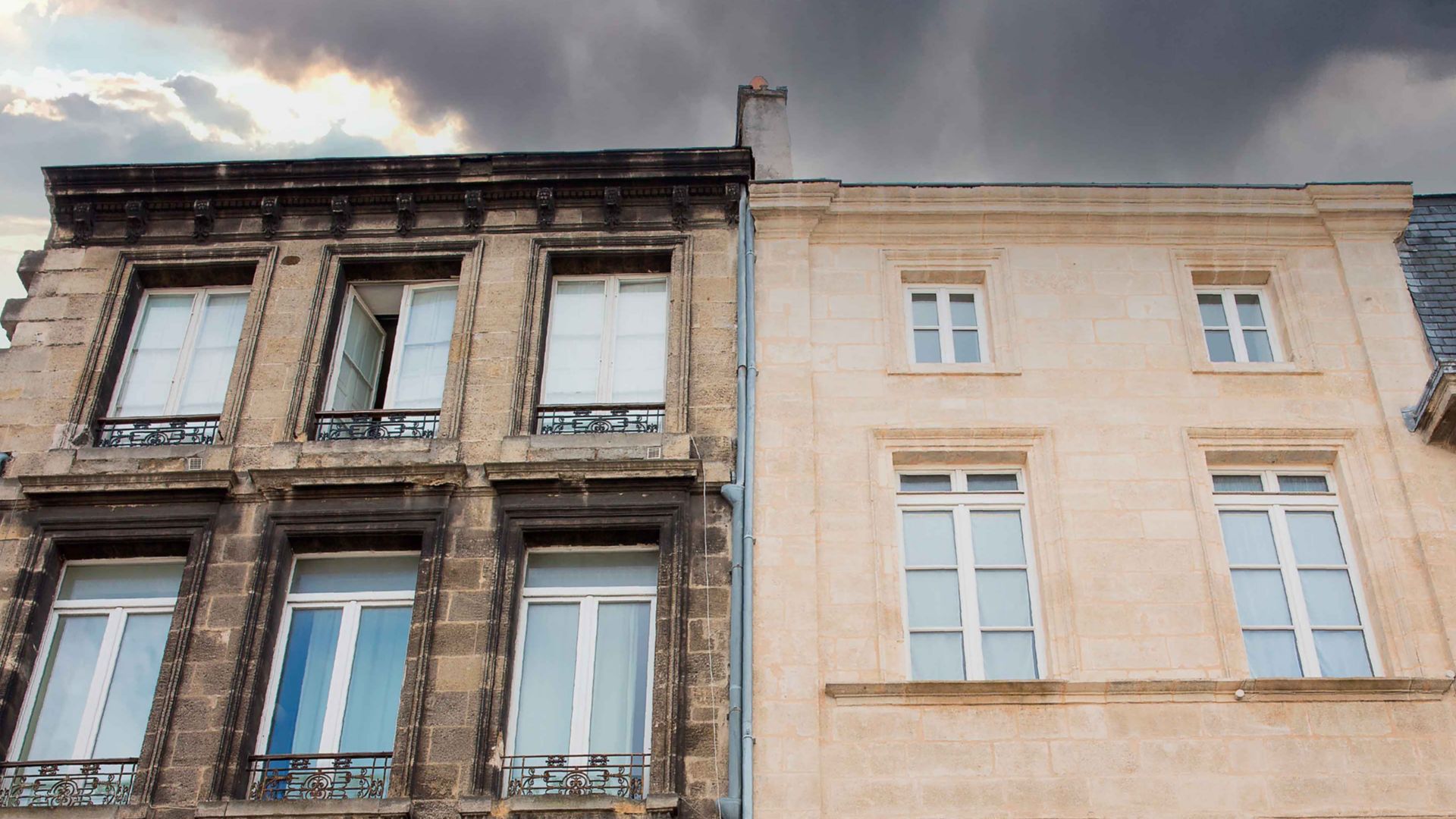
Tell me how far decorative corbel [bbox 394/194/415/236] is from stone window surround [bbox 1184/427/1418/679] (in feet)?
25.6

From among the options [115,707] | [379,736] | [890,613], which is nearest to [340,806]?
[379,736]

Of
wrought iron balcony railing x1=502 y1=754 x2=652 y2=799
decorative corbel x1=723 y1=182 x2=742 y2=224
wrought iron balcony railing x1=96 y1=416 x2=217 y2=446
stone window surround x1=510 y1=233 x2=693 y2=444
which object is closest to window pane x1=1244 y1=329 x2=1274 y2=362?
decorative corbel x1=723 y1=182 x2=742 y2=224

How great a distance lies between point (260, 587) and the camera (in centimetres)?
1164

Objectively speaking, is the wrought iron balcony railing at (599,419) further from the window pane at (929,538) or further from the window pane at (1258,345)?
the window pane at (1258,345)

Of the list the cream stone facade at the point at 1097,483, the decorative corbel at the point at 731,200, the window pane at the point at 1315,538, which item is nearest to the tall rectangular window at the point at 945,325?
the cream stone facade at the point at 1097,483

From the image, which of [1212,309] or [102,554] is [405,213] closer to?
[102,554]

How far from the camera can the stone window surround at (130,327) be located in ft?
42.2

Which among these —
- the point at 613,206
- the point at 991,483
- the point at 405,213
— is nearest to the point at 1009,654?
the point at 991,483

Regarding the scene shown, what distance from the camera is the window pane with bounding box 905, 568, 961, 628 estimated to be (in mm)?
11469

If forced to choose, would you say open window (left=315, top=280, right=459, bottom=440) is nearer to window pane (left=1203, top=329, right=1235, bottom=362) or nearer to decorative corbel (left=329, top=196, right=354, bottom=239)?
decorative corbel (left=329, top=196, right=354, bottom=239)

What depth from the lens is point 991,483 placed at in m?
12.3

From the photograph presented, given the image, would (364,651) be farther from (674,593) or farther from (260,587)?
(674,593)

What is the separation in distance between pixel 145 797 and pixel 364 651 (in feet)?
6.51

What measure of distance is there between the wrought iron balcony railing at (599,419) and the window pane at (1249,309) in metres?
5.71
